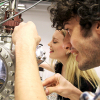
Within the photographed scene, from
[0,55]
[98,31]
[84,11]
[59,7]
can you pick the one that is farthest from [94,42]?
[0,55]

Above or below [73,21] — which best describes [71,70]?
below

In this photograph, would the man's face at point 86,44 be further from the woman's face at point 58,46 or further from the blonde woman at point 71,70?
the woman's face at point 58,46

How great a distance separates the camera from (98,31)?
554 millimetres

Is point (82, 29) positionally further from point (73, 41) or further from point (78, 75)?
point (78, 75)

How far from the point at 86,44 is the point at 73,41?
8 centimetres

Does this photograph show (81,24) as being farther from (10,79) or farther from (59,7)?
(10,79)

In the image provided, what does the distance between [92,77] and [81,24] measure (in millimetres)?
864

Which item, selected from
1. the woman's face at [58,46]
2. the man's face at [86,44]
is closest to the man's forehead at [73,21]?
the man's face at [86,44]

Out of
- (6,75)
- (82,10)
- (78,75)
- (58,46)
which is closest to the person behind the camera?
(6,75)

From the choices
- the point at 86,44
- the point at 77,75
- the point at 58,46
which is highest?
the point at 86,44

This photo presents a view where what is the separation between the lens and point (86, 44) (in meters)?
0.61

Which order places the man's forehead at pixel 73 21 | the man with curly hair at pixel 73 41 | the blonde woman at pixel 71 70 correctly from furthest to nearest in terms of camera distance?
the blonde woman at pixel 71 70 → the man's forehead at pixel 73 21 → the man with curly hair at pixel 73 41

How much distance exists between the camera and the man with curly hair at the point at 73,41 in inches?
17.0

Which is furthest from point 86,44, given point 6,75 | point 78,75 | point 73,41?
point 78,75
